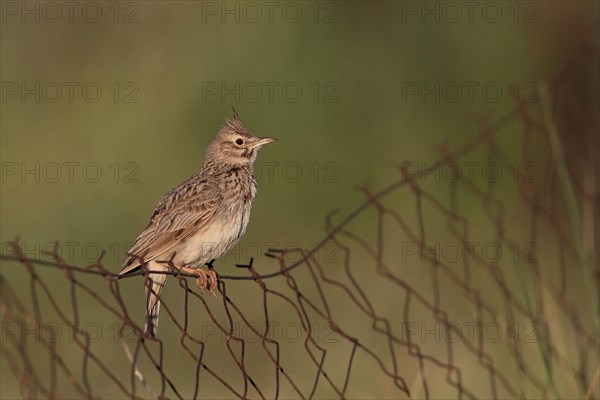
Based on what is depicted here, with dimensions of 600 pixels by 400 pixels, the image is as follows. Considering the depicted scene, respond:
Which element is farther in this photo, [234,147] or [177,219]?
[234,147]

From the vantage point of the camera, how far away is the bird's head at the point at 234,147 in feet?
28.8

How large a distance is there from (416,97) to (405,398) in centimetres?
680

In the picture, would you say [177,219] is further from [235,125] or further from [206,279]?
[235,125]

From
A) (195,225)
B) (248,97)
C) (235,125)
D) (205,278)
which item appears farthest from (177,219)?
(248,97)

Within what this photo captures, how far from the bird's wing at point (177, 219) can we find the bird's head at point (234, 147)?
1.80ft

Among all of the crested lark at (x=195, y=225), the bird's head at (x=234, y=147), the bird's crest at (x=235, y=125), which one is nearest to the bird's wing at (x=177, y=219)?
the crested lark at (x=195, y=225)

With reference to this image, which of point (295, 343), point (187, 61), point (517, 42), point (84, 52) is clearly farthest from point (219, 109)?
point (517, 42)

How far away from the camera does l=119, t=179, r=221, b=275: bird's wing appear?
25.9 ft

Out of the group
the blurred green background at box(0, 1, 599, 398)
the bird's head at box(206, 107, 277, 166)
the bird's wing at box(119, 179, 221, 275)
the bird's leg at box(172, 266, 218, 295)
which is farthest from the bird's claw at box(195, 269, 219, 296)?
the blurred green background at box(0, 1, 599, 398)

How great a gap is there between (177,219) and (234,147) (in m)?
1.02

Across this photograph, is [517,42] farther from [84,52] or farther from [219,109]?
[84,52]

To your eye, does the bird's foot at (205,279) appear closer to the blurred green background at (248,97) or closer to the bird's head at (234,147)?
the bird's head at (234,147)

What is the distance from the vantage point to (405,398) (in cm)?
723

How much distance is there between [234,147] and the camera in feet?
28.9
